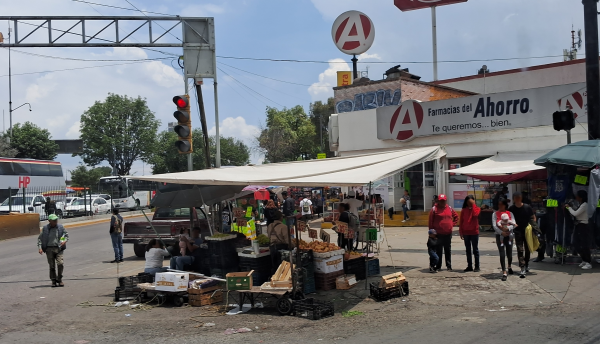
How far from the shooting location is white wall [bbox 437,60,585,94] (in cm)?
3016

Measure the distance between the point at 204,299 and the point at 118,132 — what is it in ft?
207

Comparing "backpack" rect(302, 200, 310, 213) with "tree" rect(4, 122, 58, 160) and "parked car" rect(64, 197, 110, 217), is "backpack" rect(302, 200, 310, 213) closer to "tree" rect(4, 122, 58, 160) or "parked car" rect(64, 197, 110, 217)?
"parked car" rect(64, 197, 110, 217)

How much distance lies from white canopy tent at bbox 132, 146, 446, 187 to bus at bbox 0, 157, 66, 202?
25.5m

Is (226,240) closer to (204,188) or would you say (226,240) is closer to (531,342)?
(204,188)

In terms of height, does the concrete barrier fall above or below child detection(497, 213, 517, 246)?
below

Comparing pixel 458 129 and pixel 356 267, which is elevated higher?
pixel 458 129

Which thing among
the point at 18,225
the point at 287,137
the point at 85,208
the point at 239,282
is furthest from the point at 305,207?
the point at 287,137

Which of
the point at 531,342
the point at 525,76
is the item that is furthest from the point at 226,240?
the point at 525,76

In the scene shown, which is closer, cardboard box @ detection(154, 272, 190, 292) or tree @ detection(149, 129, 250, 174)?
cardboard box @ detection(154, 272, 190, 292)

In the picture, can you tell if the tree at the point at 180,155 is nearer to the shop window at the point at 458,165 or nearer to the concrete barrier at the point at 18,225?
the concrete barrier at the point at 18,225

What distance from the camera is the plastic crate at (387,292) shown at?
908 cm

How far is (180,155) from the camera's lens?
73438 millimetres

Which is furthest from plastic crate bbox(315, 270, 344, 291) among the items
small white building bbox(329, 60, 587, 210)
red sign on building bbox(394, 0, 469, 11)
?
red sign on building bbox(394, 0, 469, 11)

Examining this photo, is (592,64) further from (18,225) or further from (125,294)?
(18,225)
